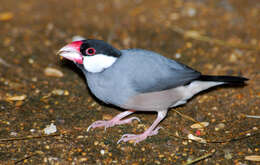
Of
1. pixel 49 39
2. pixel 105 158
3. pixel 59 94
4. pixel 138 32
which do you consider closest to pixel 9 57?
pixel 49 39

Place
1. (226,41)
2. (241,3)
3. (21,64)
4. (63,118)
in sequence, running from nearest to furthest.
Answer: (63,118), (21,64), (226,41), (241,3)

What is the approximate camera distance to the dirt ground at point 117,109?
10.2 feet

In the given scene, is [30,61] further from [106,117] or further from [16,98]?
[106,117]

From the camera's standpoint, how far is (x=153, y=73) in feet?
10.6

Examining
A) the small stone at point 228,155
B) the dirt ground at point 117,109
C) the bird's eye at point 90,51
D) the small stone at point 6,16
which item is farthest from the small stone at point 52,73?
the small stone at point 228,155

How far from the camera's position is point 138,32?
510 centimetres

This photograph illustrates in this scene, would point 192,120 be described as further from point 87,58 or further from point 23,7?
point 23,7

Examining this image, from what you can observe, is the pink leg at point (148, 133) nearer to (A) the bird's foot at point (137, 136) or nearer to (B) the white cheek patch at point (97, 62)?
(A) the bird's foot at point (137, 136)

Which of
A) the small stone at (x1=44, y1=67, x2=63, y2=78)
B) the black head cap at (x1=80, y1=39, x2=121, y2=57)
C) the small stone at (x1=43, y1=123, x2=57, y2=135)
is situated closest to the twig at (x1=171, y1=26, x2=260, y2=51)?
the small stone at (x1=44, y1=67, x2=63, y2=78)

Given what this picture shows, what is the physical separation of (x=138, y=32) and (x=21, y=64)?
188 cm

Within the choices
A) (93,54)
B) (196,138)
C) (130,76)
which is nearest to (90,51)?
(93,54)

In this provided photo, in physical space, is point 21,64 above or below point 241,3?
below

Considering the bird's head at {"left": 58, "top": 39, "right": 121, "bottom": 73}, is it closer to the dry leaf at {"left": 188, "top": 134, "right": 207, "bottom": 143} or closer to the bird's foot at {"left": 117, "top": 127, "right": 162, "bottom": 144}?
the bird's foot at {"left": 117, "top": 127, "right": 162, "bottom": 144}

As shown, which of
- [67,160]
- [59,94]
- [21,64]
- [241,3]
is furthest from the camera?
[241,3]
